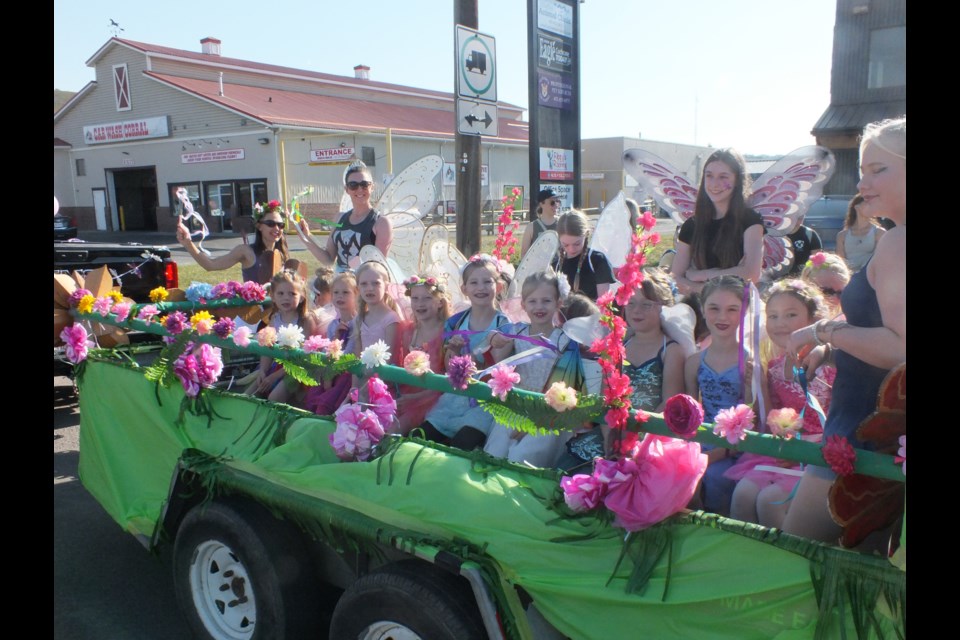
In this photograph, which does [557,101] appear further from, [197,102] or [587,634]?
[197,102]

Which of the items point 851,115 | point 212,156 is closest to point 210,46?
point 212,156

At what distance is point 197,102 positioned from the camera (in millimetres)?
28547

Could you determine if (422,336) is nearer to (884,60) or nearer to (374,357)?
(374,357)

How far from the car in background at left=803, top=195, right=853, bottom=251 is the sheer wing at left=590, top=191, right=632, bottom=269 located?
5653 mm

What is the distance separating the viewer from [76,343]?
3783 mm

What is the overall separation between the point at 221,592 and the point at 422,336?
1.55 m

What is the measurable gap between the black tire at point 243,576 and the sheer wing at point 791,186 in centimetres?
266

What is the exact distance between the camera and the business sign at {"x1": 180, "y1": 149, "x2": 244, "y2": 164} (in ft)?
91.0

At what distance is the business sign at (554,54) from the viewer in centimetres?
758

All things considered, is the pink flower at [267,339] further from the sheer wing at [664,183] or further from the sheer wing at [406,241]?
the sheer wing at [406,241]

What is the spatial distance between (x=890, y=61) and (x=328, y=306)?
21.3m

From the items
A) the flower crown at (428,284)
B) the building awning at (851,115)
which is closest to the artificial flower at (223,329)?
the flower crown at (428,284)

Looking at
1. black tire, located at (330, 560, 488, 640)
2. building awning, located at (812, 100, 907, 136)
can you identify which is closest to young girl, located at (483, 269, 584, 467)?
black tire, located at (330, 560, 488, 640)

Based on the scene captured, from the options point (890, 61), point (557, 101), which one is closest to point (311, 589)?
point (557, 101)
